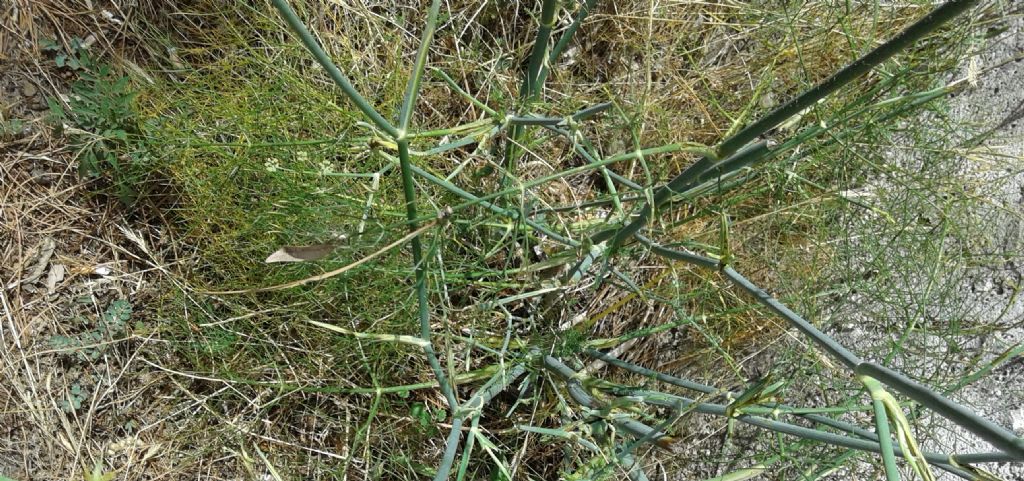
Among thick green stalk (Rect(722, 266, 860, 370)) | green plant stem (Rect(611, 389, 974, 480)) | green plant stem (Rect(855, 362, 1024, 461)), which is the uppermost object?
green plant stem (Rect(855, 362, 1024, 461))

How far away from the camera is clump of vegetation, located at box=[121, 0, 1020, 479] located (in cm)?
125

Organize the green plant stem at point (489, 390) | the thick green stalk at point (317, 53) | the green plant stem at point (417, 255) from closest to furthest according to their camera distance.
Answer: the thick green stalk at point (317, 53)
the green plant stem at point (417, 255)
the green plant stem at point (489, 390)

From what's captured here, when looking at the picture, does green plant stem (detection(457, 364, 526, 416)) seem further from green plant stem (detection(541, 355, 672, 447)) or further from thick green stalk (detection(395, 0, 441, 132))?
thick green stalk (detection(395, 0, 441, 132))

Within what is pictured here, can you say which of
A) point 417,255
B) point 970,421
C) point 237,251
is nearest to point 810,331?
point 970,421

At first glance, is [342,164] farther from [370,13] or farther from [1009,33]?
[1009,33]

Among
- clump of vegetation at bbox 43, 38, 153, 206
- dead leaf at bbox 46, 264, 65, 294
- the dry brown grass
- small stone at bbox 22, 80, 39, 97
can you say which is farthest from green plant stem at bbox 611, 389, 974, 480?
small stone at bbox 22, 80, 39, 97

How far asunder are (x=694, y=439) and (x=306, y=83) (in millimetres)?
1089

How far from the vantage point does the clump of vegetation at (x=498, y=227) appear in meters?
1.25

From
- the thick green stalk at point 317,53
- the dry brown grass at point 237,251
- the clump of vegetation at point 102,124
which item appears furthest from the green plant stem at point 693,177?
the clump of vegetation at point 102,124

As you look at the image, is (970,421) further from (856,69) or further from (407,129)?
(407,129)

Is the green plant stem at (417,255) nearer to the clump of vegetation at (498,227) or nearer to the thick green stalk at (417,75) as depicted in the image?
the thick green stalk at (417,75)

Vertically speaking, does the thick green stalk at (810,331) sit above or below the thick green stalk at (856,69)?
below

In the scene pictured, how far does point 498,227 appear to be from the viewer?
4.04 ft

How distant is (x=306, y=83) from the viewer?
4.48 feet
